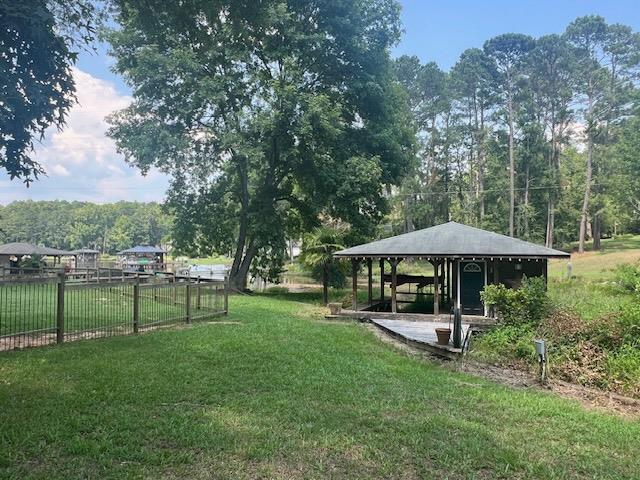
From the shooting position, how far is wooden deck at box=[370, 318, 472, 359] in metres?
9.41

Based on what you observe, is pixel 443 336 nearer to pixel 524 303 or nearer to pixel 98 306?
pixel 524 303

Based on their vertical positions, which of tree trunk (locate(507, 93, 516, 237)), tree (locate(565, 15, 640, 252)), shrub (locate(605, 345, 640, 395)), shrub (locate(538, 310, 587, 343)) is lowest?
shrub (locate(605, 345, 640, 395))

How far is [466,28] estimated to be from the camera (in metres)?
15.4

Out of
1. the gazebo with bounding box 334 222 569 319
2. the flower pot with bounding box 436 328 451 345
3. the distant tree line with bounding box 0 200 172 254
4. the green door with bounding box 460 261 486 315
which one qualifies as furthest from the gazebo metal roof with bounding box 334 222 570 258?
the distant tree line with bounding box 0 200 172 254

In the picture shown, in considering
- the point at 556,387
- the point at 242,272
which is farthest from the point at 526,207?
the point at 556,387

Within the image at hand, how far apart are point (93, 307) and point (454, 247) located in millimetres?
10422

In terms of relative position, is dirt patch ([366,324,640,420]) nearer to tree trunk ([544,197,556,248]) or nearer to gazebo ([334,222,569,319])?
gazebo ([334,222,569,319])

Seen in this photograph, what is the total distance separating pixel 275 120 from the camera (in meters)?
20.7

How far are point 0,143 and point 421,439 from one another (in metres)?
6.91

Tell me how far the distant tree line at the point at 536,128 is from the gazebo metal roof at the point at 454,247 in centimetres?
2696

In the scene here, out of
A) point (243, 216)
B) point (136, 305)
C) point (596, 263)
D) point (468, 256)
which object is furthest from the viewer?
point (596, 263)

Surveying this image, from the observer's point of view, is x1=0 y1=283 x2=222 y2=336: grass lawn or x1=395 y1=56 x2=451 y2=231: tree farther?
x1=395 y1=56 x2=451 y2=231: tree

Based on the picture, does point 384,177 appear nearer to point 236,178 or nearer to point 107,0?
point 236,178

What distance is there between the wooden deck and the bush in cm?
115
